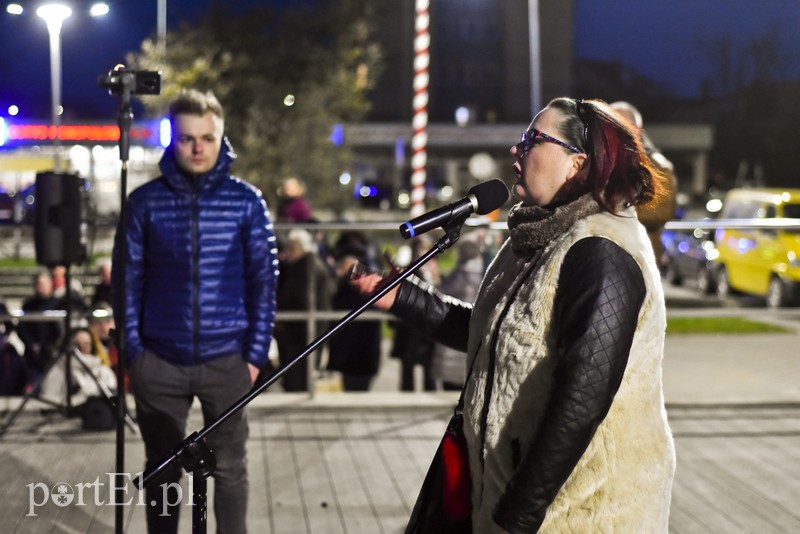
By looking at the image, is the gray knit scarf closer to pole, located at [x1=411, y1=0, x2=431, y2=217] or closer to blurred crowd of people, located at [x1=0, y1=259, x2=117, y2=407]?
blurred crowd of people, located at [x1=0, y1=259, x2=117, y2=407]

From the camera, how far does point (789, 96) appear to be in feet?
211

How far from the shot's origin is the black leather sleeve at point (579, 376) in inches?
98.6

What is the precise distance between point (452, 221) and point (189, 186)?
1591 mm

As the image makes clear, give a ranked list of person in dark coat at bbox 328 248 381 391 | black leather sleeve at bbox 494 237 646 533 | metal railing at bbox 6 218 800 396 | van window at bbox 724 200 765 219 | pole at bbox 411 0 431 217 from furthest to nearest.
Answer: van window at bbox 724 200 765 219, pole at bbox 411 0 431 217, person in dark coat at bbox 328 248 381 391, metal railing at bbox 6 218 800 396, black leather sleeve at bbox 494 237 646 533

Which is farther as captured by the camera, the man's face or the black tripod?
the black tripod

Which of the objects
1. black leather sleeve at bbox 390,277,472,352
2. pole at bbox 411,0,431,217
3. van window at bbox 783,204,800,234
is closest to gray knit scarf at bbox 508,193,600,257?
black leather sleeve at bbox 390,277,472,352

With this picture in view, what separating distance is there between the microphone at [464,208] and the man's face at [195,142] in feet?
4.78

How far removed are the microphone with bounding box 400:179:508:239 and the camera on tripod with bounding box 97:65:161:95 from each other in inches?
67.3

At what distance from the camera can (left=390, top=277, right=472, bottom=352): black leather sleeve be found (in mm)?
3145

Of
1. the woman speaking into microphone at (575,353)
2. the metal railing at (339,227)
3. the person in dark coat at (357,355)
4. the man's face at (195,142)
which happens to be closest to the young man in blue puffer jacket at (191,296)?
the man's face at (195,142)

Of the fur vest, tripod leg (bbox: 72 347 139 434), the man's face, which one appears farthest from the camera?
tripod leg (bbox: 72 347 139 434)

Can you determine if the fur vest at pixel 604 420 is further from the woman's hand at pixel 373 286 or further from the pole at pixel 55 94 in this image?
the pole at pixel 55 94

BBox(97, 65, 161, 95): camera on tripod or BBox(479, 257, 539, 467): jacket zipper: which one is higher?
BBox(97, 65, 161, 95): camera on tripod

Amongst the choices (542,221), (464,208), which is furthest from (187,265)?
(542,221)
